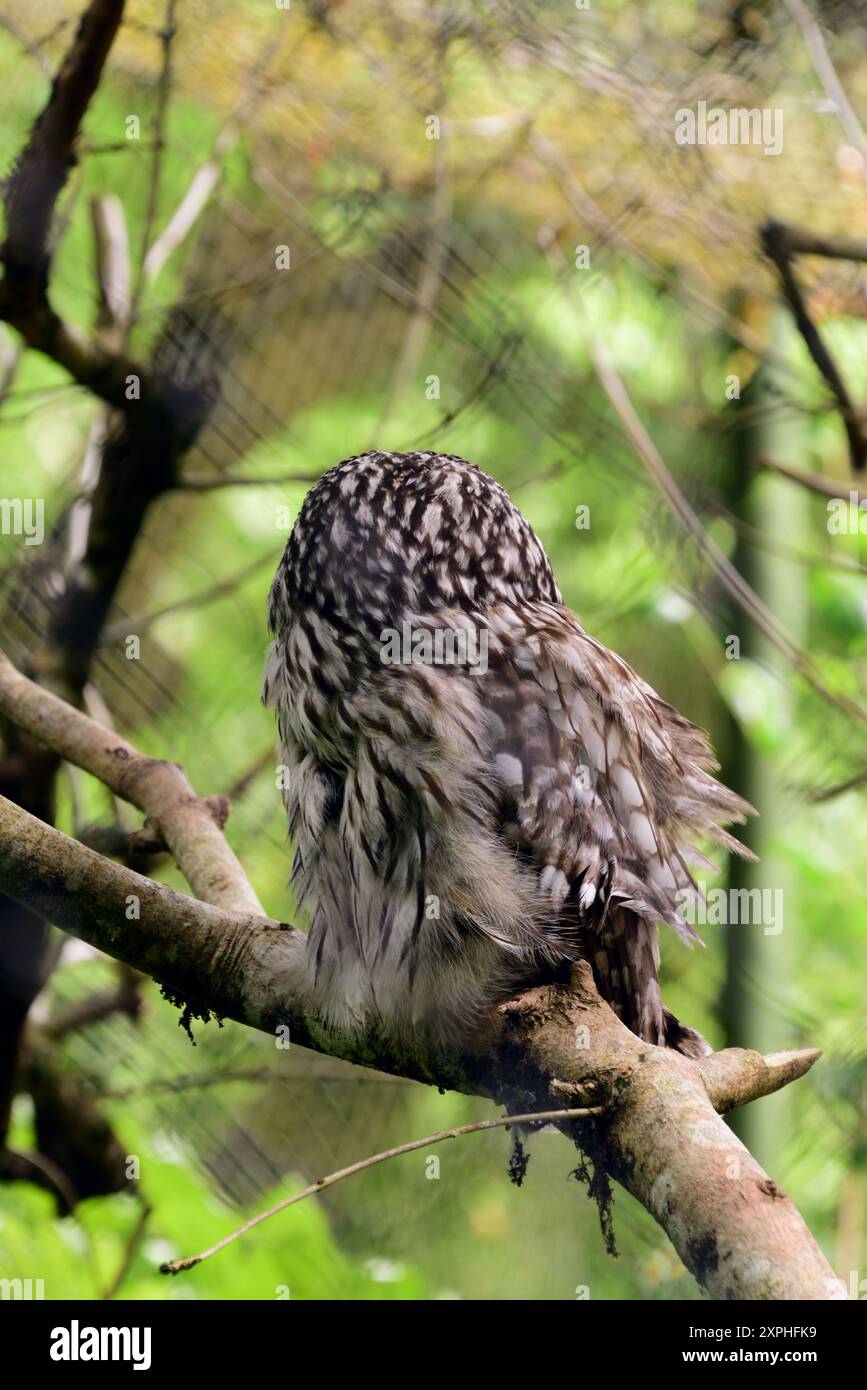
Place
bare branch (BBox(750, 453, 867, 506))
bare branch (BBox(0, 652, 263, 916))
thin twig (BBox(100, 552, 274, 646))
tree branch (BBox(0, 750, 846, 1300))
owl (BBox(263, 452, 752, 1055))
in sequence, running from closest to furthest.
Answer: tree branch (BBox(0, 750, 846, 1300)) < owl (BBox(263, 452, 752, 1055)) < bare branch (BBox(0, 652, 263, 916)) < thin twig (BBox(100, 552, 274, 646)) < bare branch (BBox(750, 453, 867, 506))

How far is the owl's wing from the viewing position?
1570 millimetres

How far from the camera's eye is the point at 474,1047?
1469 mm

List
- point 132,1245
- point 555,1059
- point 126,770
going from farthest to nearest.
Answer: point 132,1245
point 126,770
point 555,1059

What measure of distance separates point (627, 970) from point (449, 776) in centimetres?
33

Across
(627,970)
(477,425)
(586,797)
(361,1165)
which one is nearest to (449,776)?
(586,797)

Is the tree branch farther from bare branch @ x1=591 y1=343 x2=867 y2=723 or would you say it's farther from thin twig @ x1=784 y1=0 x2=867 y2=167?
thin twig @ x1=784 y1=0 x2=867 y2=167

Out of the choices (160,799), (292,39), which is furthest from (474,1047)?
(292,39)

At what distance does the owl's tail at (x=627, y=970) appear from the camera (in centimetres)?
161

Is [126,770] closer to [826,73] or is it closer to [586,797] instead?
[586,797]

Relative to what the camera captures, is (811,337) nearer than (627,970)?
No

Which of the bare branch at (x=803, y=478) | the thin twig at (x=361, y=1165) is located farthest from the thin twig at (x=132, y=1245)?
the bare branch at (x=803, y=478)

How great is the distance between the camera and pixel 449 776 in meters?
1.54

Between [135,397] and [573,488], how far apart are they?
42.4 inches

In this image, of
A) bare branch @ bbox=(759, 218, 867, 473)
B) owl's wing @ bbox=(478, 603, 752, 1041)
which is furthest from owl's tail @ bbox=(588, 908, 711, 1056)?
bare branch @ bbox=(759, 218, 867, 473)
